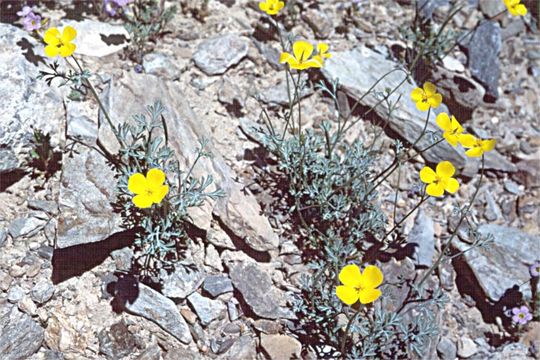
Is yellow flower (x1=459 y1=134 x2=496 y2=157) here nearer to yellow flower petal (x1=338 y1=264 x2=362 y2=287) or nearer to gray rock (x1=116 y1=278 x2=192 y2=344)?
yellow flower petal (x1=338 y1=264 x2=362 y2=287)

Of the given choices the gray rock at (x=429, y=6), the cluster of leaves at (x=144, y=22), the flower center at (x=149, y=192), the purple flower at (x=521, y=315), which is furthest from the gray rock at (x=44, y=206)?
the gray rock at (x=429, y=6)

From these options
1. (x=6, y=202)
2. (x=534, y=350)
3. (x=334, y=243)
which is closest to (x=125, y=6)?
(x=6, y=202)

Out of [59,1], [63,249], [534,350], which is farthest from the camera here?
[59,1]

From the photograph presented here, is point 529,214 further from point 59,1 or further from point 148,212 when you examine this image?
point 59,1

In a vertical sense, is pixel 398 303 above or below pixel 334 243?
below

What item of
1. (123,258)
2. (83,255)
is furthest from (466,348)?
(83,255)

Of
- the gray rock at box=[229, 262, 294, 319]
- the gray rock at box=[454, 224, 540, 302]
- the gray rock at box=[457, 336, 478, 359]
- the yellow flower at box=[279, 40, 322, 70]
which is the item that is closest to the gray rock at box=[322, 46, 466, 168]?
the gray rock at box=[454, 224, 540, 302]

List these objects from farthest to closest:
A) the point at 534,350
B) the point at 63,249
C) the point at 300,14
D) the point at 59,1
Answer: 1. the point at 300,14
2. the point at 59,1
3. the point at 534,350
4. the point at 63,249

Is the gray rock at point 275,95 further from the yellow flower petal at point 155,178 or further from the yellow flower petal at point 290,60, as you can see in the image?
the yellow flower petal at point 155,178
